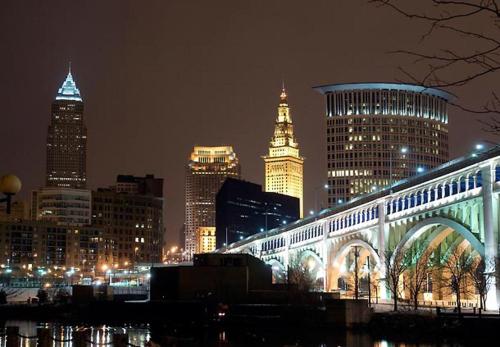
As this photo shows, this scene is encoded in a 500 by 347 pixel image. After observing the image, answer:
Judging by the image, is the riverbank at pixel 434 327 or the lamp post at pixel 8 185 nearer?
the lamp post at pixel 8 185

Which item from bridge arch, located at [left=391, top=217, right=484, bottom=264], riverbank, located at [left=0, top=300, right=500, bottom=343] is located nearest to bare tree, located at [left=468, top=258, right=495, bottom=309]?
bridge arch, located at [left=391, top=217, right=484, bottom=264]

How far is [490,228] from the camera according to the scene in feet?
284

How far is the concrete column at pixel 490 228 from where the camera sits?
8531cm

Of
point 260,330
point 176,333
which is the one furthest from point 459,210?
point 176,333

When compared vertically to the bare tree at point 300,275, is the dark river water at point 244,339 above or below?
below

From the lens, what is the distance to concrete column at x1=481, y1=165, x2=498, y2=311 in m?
85.3

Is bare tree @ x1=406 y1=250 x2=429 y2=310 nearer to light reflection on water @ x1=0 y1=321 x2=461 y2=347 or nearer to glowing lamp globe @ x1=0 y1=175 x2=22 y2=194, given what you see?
light reflection on water @ x1=0 y1=321 x2=461 y2=347

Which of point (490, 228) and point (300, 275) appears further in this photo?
point (300, 275)

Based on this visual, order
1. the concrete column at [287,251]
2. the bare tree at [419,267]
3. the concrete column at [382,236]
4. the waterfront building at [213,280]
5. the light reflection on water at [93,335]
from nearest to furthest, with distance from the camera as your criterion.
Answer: the light reflection on water at [93,335] < the waterfront building at [213,280] < the bare tree at [419,267] < the concrete column at [382,236] < the concrete column at [287,251]

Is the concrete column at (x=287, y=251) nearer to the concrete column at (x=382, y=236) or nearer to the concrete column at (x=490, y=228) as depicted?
the concrete column at (x=382, y=236)

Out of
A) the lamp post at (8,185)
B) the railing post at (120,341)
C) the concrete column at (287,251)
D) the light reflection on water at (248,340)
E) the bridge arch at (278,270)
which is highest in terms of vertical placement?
the concrete column at (287,251)

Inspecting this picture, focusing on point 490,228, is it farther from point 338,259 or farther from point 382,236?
point 338,259

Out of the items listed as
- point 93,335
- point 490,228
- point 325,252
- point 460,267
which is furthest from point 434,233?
point 93,335

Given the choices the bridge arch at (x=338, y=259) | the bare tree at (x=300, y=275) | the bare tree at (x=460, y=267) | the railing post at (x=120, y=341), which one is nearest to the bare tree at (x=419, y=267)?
the bare tree at (x=460, y=267)
